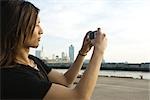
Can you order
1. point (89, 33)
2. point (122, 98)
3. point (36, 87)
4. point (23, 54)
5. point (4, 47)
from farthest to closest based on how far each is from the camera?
point (122, 98) → point (89, 33) → point (23, 54) → point (4, 47) → point (36, 87)

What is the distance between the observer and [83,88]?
205 cm

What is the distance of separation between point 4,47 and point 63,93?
451mm

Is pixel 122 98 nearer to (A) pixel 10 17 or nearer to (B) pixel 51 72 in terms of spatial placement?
(B) pixel 51 72

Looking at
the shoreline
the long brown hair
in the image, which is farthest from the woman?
the shoreline

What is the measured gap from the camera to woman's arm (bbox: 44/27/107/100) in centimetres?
200

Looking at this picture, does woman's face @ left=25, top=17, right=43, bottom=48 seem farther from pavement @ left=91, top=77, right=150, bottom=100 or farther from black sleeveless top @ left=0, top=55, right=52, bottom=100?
pavement @ left=91, top=77, right=150, bottom=100

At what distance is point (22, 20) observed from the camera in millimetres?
2107

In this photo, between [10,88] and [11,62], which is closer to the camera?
[10,88]

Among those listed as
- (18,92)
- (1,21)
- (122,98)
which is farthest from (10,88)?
(122,98)

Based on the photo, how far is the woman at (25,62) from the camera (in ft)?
6.55

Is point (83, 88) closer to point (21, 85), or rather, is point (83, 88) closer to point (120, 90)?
point (21, 85)

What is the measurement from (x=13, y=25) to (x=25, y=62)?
0.29 meters

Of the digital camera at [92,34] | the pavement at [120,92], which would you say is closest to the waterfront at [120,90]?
Result: the pavement at [120,92]

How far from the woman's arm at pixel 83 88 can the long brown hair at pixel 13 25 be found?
1.14 feet
